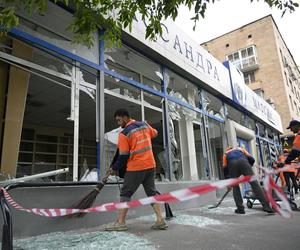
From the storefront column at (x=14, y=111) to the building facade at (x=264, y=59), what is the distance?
955 inches

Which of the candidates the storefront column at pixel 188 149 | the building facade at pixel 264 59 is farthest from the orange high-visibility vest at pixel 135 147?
the building facade at pixel 264 59

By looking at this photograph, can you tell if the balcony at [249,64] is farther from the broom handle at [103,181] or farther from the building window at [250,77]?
the broom handle at [103,181]

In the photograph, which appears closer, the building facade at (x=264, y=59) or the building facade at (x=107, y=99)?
the building facade at (x=107, y=99)

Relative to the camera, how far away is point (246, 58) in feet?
94.0

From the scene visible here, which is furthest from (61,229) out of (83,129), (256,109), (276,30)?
(276,30)

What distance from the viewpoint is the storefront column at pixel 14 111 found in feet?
12.5

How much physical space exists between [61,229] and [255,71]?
1084 inches

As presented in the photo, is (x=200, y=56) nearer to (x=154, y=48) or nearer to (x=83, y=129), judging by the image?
(x=154, y=48)

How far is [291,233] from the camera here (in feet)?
11.7

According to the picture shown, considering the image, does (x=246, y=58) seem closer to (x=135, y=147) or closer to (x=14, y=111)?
(x=135, y=147)

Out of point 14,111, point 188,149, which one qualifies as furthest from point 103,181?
point 188,149

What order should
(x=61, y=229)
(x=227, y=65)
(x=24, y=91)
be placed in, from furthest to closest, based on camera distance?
(x=227, y=65), (x=24, y=91), (x=61, y=229)

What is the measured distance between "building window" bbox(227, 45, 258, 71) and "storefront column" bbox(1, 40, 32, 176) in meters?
26.7

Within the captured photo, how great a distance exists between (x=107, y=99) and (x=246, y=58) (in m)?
25.4
